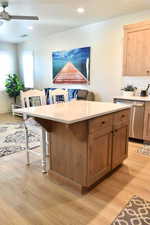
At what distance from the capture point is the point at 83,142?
6.25ft

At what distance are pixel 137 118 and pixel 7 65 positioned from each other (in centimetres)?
562

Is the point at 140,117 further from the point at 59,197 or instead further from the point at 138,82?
the point at 59,197

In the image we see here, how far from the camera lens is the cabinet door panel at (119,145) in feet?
7.76

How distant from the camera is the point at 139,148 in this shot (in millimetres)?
3359

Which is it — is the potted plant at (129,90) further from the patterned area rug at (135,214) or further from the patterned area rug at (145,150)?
the patterned area rug at (135,214)

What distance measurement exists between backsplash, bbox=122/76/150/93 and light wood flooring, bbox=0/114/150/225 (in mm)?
1871

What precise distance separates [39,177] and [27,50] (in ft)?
18.5

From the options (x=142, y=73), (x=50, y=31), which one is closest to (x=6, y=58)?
(x=50, y=31)

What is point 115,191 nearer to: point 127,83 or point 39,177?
point 39,177

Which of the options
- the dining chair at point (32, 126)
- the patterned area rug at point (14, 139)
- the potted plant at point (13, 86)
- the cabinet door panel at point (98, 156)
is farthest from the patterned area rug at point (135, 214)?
the potted plant at point (13, 86)

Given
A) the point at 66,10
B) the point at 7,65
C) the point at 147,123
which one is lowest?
the point at 147,123

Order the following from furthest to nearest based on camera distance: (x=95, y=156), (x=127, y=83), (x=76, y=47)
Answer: (x=76, y=47)
(x=127, y=83)
(x=95, y=156)

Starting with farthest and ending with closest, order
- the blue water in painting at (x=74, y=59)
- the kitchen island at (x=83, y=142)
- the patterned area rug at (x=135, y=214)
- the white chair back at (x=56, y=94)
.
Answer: the blue water in painting at (x=74, y=59)
the white chair back at (x=56, y=94)
the kitchen island at (x=83, y=142)
the patterned area rug at (x=135, y=214)

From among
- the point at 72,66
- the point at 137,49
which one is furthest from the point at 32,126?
the point at 72,66
